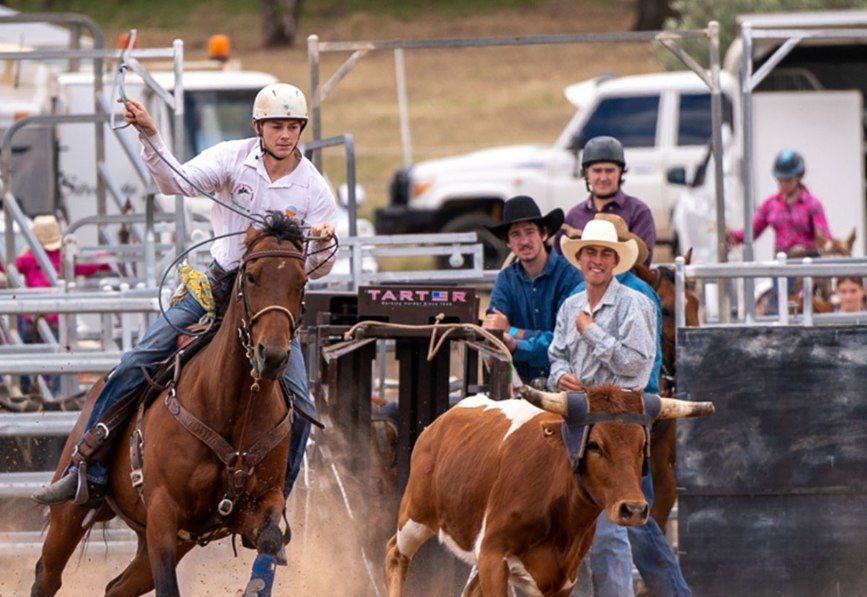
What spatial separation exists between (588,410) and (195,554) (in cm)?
380

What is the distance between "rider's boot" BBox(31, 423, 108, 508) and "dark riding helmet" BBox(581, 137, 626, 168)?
10.5ft

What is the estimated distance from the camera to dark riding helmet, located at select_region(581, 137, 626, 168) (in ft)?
30.9

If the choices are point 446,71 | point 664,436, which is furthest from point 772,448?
Result: point 446,71

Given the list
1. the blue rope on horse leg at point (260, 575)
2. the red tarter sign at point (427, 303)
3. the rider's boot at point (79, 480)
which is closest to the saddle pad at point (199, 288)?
the rider's boot at point (79, 480)

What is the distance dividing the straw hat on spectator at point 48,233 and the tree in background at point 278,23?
31.6 metres

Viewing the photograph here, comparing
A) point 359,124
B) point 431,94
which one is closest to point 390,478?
point 359,124

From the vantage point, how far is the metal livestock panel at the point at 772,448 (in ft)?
30.4

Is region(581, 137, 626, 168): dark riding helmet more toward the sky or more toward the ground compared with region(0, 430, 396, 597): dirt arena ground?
more toward the sky

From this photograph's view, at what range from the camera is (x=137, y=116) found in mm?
7098

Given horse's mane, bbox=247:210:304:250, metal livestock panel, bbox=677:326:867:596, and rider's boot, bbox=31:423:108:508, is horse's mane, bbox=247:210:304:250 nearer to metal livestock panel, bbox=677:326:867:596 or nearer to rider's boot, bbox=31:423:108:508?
rider's boot, bbox=31:423:108:508

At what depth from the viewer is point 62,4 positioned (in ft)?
163

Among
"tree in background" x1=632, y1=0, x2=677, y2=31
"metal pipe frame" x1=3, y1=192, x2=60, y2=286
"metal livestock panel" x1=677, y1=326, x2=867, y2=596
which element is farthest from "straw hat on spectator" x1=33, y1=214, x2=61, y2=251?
"tree in background" x1=632, y1=0, x2=677, y2=31

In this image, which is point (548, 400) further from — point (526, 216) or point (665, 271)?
point (665, 271)

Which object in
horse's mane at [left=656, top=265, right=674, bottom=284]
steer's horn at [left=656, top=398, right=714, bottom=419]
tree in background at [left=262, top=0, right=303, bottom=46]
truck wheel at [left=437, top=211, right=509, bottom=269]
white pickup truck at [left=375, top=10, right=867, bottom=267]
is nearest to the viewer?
steer's horn at [left=656, top=398, right=714, bottom=419]
